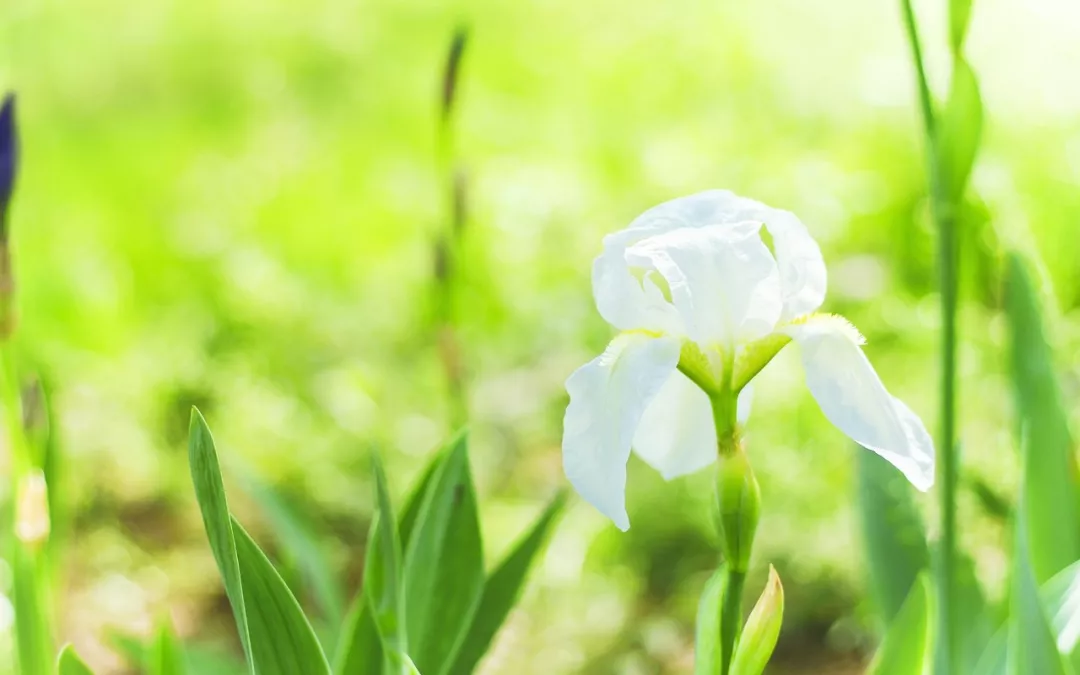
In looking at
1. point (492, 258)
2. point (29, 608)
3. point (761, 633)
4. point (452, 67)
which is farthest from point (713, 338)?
point (492, 258)

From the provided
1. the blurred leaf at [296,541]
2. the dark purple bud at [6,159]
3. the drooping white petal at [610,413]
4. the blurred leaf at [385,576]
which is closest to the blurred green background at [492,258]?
the blurred leaf at [296,541]

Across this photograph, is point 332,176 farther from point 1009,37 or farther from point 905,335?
point 1009,37

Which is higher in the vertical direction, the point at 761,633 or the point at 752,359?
the point at 752,359

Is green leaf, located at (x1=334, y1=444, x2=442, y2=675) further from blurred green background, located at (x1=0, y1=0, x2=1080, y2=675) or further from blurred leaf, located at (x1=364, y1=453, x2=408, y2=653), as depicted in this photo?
blurred green background, located at (x1=0, y1=0, x2=1080, y2=675)

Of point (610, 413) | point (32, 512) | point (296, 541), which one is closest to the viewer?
point (610, 413)

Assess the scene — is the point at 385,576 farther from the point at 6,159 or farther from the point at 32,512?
the point at 6,159

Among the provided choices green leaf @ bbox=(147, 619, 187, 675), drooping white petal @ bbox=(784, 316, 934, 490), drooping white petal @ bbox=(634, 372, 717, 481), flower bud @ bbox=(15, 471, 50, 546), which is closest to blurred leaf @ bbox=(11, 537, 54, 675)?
flower bud @ bbox=(15, 471, 50, 546)

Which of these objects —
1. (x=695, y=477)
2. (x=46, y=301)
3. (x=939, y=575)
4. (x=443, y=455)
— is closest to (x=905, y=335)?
(x=695, y=477)
